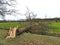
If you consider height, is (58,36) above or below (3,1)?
below

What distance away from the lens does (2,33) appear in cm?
1443

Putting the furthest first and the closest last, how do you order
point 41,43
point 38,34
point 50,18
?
point 50,18 → point 38,34 → point 41,43

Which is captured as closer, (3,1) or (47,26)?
(47,26)

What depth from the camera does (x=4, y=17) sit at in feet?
69.2

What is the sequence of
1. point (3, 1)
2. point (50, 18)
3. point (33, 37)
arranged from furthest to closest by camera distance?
point (3, 1), point (50, 18), point (33, 37)

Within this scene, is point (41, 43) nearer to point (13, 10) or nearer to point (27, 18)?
point (27, 18)

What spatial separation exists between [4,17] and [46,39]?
920 centimetres

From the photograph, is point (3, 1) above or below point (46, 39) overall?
above

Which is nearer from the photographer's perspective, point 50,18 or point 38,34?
point 38,34

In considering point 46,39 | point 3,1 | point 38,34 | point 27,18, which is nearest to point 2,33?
point 38,34

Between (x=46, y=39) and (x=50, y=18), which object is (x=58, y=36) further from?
(x=50, y=18)

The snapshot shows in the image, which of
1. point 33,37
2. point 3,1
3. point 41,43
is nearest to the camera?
point 41,43

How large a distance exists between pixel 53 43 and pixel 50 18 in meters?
7.78

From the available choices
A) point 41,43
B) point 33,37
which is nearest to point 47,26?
point 33,37
